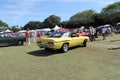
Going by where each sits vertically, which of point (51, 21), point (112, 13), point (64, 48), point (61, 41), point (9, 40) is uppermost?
point (112, 13)

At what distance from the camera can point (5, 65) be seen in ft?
39.5

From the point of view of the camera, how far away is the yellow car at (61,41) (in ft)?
49.5

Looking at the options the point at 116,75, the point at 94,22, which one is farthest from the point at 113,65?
the point at 94,22

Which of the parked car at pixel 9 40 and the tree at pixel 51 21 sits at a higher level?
the tree at pixel 51 21

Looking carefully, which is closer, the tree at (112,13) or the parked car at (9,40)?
the parked car at (9,40)

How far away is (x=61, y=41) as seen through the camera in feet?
50.8

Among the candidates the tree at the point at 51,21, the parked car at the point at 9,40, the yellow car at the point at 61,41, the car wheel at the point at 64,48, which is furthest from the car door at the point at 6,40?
the tree at the point at 51,21

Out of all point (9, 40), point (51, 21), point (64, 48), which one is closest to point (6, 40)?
point (9, 40)

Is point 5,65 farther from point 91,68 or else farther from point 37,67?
point 91,68

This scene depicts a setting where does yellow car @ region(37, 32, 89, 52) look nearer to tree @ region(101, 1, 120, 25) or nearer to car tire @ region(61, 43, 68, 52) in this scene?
car tire @ region(61, 43, 68, 52)

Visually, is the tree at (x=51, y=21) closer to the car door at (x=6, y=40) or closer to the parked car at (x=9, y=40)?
the parked car at (x=9, y=40)

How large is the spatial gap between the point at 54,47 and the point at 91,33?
32.2ft

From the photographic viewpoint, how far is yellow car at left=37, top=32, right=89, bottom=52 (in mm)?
15094

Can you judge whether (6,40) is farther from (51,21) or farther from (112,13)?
(51,21)
